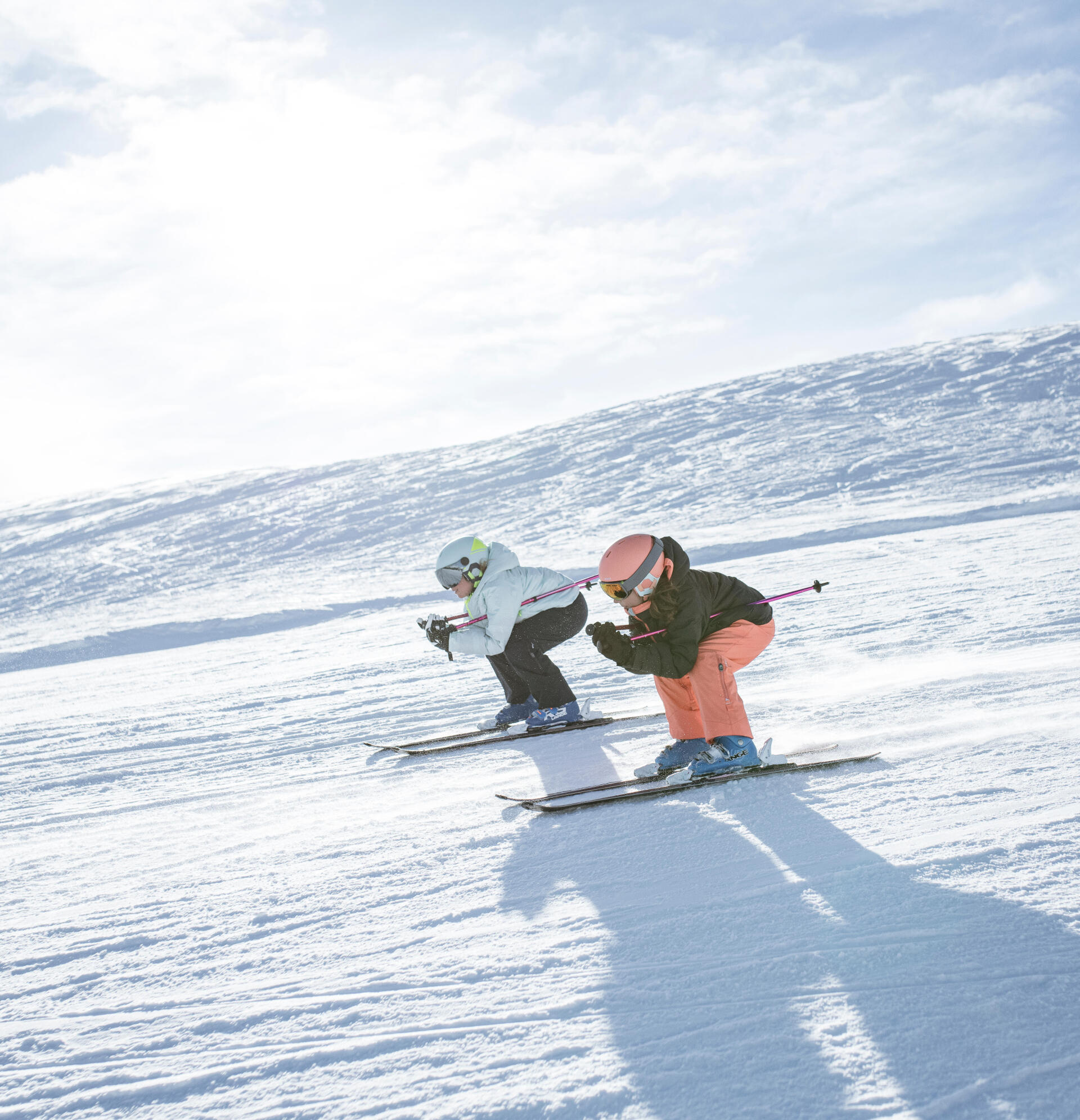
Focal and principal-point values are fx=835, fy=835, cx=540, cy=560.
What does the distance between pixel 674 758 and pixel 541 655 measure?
134 cm

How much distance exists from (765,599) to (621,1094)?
216cm

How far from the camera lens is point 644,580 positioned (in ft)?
9.52

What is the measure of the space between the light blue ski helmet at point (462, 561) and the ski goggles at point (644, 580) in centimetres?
145

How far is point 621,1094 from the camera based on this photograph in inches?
55.7

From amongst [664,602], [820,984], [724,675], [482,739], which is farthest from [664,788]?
[482,739]

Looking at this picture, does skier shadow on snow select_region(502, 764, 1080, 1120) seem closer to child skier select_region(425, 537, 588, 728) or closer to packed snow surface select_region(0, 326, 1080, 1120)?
packed snow surface select_region(0, 326, 1080, 1120)

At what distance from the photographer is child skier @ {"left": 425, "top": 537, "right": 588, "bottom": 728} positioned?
427cm

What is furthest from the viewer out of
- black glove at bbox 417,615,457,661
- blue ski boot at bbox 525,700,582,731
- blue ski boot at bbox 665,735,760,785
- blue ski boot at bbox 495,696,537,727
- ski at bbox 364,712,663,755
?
blue ski boot at bbox 495,696,537,727

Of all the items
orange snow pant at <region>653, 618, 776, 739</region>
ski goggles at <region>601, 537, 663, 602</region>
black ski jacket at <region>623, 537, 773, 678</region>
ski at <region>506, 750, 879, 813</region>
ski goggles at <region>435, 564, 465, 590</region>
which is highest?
ski goggles at <region>435, 564, 465, 590</region>

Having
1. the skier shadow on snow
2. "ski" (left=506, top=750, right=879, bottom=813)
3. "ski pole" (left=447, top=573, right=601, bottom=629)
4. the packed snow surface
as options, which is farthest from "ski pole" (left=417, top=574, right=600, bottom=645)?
the skier shadow on snow

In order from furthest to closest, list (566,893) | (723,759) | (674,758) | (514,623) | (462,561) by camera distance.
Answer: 1. (514,623)
2. (462,561)
3. (674,758)
4. (723,759)
5. (566,893)

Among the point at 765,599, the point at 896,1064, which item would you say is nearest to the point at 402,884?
the point at 896,1064

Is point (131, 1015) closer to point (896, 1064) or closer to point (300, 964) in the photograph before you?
point (300, 964)

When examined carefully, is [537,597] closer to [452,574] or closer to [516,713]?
[452,574]
